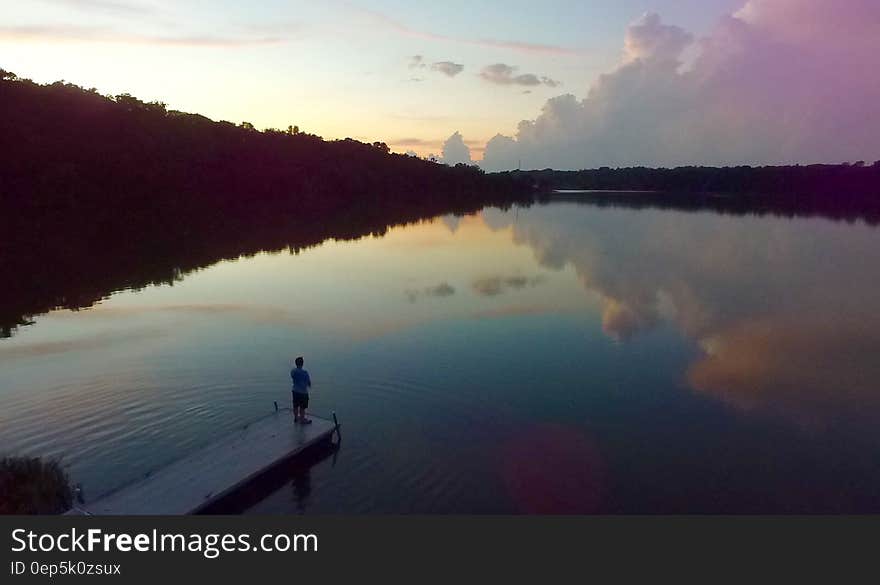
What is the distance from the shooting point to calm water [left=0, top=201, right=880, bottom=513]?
15.1 metres

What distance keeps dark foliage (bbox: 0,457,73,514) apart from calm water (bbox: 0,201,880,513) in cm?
107

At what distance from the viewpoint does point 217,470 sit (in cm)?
1381

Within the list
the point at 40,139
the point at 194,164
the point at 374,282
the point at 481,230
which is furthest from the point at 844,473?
the point at 194,164

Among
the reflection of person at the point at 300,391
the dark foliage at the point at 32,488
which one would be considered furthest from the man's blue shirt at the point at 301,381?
the dark foliage at the point at 32,488

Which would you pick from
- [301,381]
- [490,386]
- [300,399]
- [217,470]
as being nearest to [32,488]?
[217,470]

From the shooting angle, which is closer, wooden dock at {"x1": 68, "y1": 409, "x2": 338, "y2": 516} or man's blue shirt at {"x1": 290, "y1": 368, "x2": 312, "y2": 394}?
wooden dock at {"x1": 68, "y1": 409, "x2": 338, "y2": 516}

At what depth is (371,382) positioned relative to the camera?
2214 centimetres

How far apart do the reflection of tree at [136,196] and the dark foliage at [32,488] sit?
64.9 feet

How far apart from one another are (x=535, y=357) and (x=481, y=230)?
65.4m

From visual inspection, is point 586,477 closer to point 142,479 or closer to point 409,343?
point 142,479

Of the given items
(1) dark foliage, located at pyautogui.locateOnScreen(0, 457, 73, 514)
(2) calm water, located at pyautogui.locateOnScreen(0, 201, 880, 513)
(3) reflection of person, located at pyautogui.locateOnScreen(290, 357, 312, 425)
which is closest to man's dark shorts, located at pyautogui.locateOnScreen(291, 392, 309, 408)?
(3) reflection of person, located at pyautogui.locateOnScreen(290, 357, 312, 425)

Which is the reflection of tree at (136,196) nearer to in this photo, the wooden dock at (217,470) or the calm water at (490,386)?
the calm water at (490,386)

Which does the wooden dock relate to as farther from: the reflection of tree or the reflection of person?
the reflection of tree

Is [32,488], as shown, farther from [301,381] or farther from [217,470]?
[301,381]
